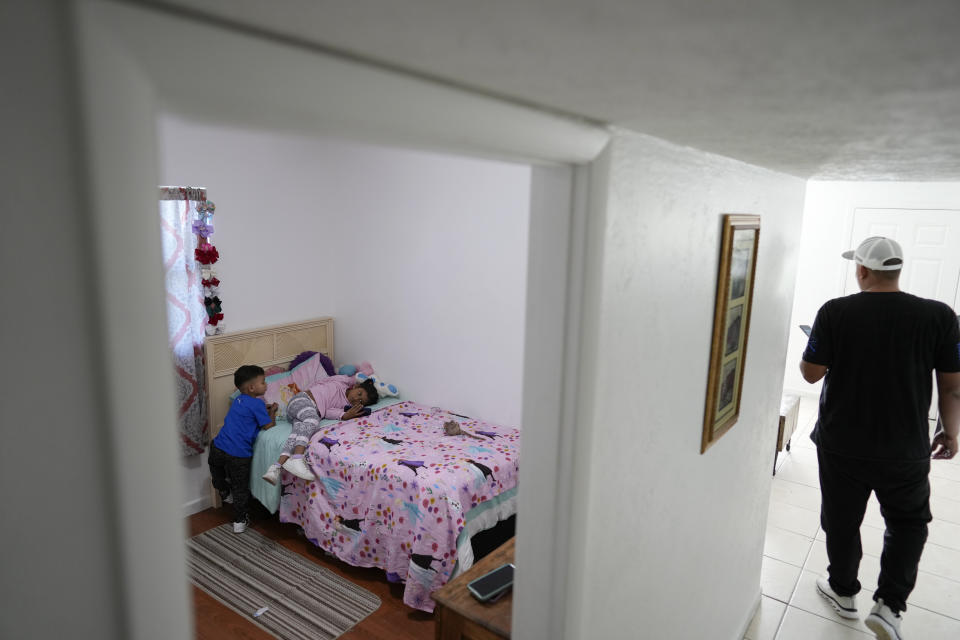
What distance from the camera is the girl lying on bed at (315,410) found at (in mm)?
3625

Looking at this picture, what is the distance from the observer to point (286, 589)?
3.20 m

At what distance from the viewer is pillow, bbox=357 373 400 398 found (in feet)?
14.9

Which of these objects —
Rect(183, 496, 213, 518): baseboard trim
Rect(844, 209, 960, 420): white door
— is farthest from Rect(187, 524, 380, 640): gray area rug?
Rect(844, 209, 960, 420): white door

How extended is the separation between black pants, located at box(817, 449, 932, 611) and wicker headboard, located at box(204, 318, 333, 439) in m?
3.58

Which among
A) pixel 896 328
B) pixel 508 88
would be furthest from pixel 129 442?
pixel 896 328

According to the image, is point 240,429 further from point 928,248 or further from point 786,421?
point 928,248

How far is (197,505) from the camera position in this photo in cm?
412

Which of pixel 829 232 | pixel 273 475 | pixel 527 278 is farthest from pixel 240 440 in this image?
pixel 829 232

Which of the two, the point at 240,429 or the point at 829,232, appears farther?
the point at 829,232

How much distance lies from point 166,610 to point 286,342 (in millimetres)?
4171

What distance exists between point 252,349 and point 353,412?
2.98 ft

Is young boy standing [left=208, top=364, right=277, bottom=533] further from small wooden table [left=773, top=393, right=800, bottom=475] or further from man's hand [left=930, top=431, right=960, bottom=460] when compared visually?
man's hand [left=930, top=431, right=960, bottom=460]

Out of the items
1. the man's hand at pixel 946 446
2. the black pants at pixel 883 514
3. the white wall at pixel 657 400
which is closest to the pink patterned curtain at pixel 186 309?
the white wall at pixel 657 400

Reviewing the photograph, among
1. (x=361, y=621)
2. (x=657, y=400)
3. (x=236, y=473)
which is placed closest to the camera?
(x=657, y=400)
